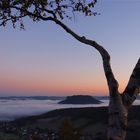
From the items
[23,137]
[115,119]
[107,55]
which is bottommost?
[23,137]

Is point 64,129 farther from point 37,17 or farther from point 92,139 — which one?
point 37,17

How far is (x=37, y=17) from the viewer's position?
1934 cm

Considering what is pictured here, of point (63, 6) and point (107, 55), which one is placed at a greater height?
point (63, 6)

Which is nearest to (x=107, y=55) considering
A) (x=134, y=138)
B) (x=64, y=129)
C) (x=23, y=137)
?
(x=64, y=129)

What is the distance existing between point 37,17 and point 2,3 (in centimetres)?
161

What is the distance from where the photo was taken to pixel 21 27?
20.7 m

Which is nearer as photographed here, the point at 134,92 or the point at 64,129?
the point at 134,92

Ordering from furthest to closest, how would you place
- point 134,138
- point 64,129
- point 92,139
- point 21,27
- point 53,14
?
point 92,139 < point 134,138 < point 64,129 < point 21,27 < point 53,14

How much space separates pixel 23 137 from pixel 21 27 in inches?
6486

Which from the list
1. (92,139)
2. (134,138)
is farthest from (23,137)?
(134,138)

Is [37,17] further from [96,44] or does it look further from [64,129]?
[64,129]

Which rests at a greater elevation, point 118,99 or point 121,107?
point 118,99

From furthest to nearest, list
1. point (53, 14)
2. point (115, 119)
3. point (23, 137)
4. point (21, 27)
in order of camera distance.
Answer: point (23, 137), point (21, 27), point (53, 14), point (115, 119)

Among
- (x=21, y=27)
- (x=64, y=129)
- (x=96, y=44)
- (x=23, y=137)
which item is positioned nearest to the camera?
(x=96, y=44)
